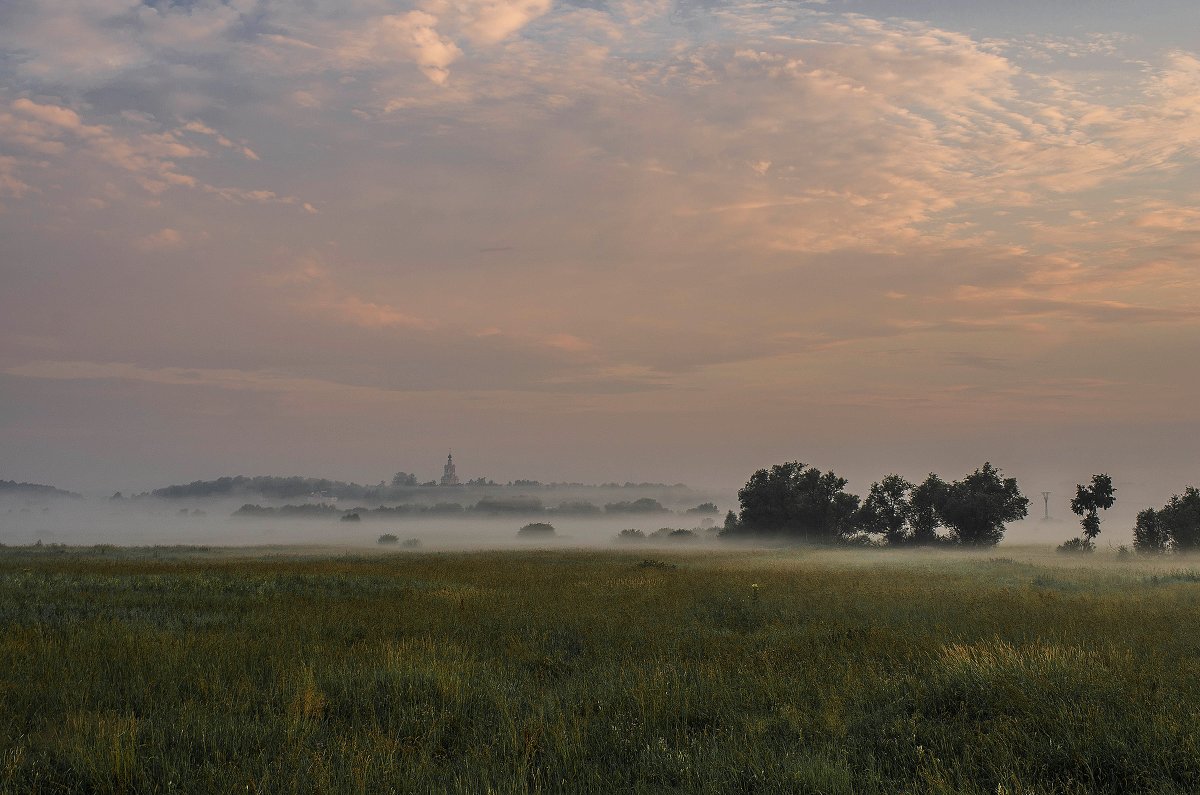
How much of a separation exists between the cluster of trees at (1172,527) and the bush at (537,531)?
389 feet

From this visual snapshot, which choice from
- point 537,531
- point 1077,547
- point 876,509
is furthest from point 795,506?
point 537,531

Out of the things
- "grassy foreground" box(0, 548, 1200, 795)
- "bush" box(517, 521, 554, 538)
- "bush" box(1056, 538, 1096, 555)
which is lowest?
"bush" box(517, 521, 554, 538)

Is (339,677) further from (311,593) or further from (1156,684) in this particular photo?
(311,593)

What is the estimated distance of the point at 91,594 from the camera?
20.3m

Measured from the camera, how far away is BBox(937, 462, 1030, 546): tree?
273ft

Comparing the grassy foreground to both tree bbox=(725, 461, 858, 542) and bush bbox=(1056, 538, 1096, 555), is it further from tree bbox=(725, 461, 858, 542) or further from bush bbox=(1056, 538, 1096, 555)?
tree bbox=(725, 461, 858, 542)

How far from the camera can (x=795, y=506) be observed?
98.2 m

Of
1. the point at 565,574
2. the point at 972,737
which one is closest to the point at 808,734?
the point at 972,737

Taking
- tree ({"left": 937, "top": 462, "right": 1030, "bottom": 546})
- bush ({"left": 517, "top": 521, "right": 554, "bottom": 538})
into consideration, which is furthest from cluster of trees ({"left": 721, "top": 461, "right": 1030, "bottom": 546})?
bush ({"left": 517, "top": 521, "right": 554, "bottom": 538})

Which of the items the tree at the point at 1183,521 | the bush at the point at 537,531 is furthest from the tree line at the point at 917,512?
the bush at the point at 537,531

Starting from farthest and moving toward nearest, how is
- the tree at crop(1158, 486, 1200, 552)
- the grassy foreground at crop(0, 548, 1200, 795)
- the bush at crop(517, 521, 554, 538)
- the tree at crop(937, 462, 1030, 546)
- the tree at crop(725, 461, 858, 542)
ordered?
the bush at crop(517, 521, 554, 538) → the tree at crop(725, 461, 858, 542) → the tree at crop(937, 462, 1030, 546) → the tree at crop(1158, 486, 1200, 552) → the grassy foreground at crop(0, 548, 1200, 795)

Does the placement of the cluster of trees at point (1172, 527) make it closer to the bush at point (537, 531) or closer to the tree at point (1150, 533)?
the tree at point (1150, 533)

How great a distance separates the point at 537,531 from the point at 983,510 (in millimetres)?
109862

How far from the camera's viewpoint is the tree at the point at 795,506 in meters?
96.3
